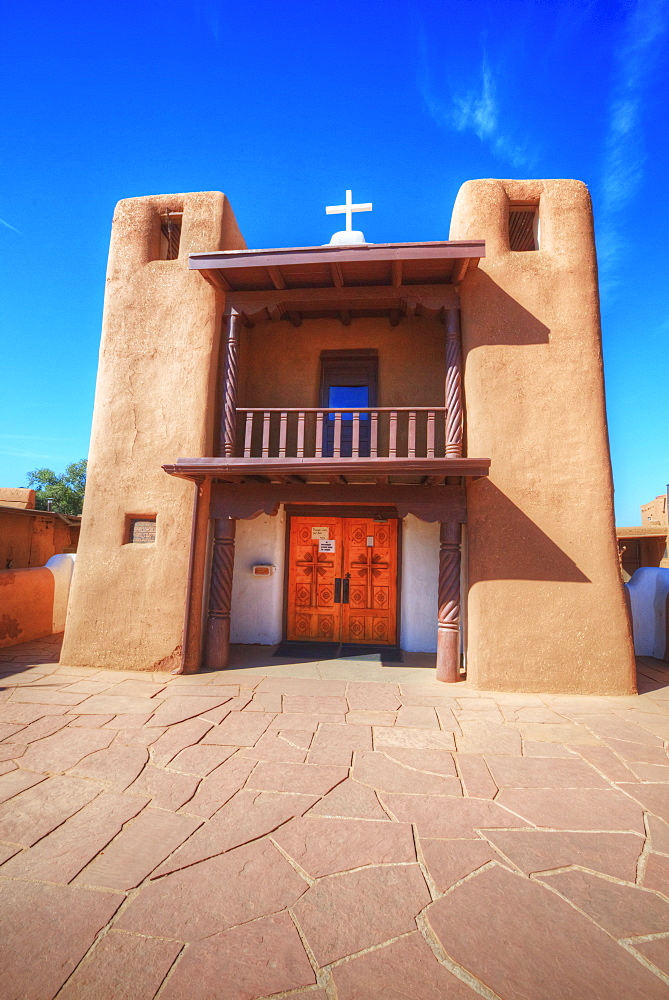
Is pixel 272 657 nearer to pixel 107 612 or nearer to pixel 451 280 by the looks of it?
pixel 107 612

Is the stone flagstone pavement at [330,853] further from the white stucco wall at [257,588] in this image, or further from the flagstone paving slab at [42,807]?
the white stucco wall at [257,588]

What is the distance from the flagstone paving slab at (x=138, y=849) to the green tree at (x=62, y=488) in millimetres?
29889

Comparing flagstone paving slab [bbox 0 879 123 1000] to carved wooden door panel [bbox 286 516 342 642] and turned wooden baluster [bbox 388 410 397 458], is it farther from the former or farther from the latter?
carved wooden door panel [bbox 286 516 342 642]

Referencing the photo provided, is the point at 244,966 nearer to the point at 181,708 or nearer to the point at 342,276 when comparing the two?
the point at 181,708

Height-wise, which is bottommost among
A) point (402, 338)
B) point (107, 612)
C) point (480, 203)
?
point (107, 612)

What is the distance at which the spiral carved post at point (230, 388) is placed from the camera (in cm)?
684

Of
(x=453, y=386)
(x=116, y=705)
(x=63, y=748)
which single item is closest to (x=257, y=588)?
(x=116, y=705)

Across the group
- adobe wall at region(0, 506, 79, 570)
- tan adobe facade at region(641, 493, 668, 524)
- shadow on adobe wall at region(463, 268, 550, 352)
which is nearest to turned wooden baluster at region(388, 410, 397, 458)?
shadow on adobe wall at region(463, 268, 550, 352)

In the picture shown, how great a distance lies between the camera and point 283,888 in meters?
2.38

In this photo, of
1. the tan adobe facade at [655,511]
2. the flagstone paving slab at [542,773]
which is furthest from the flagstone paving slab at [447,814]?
the tan adobe facade at [655,511]

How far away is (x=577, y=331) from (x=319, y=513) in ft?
16.4

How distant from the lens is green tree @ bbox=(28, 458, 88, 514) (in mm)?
29188

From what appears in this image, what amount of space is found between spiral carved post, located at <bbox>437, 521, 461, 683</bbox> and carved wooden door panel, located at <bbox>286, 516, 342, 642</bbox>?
94.0 inches

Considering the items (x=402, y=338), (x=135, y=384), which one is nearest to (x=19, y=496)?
(x=135, y=384)
